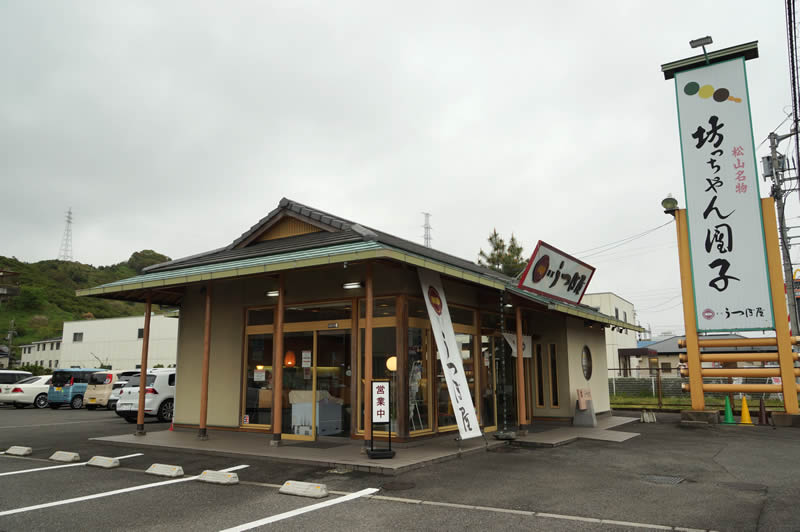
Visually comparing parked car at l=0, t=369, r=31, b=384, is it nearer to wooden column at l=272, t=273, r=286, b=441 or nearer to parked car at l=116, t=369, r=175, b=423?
parked car at l=116, t=369, r=175, b=423

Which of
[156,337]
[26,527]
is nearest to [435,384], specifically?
[26,527]

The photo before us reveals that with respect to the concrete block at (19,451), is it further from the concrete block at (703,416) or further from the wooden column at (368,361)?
the concrete block at (703,416)

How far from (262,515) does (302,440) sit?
484cm

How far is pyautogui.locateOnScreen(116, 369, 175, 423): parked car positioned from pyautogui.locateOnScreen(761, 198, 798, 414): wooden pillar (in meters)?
16.1

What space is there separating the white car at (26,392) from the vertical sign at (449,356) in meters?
19.8

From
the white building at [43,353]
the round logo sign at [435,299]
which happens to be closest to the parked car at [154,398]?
the round logo sign at [435,299]

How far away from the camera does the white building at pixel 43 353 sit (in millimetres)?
51344

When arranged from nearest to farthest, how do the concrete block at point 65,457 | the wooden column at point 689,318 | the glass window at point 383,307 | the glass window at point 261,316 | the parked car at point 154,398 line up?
1. the concrete block at point 65,457
2. the glass window at point 383,307
3. the glass window at point 261,316
4. the wooden column at point 689,318
5. the parked car at point 154,398

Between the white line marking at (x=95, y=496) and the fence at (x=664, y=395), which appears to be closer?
the white line marking at (x=95, y=496)

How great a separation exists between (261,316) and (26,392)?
16.3m

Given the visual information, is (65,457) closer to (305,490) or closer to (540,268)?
(305,490)

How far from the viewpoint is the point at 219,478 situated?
6.89 metres

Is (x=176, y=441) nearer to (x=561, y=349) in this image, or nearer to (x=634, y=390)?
(x=561, y=349)

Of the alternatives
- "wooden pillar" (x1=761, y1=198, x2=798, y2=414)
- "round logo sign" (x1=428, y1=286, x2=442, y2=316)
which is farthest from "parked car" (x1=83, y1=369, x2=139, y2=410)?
"wooden pillar" (x1=761, y1=198, x2=798, y2=414)
